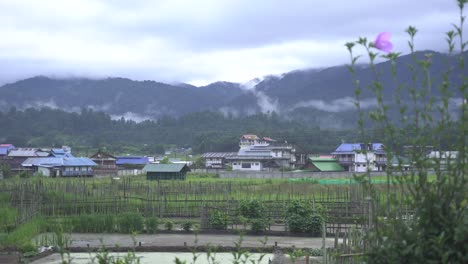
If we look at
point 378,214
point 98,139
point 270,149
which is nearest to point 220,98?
point 98,139

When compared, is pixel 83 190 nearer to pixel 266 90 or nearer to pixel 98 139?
pixel 98 139

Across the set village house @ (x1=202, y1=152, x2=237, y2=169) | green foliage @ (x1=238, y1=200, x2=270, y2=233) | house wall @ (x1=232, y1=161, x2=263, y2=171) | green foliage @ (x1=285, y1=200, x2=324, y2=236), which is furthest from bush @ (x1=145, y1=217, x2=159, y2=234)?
village house @ (x1=202, y1=152, x2=237, y2=169)

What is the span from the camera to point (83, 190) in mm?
19625

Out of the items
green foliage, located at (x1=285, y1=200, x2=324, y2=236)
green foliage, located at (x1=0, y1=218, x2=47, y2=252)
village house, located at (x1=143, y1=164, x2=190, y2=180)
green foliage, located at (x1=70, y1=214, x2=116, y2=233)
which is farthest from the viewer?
village house, located at (x1=143, y1=164, x2=190, y2=180)

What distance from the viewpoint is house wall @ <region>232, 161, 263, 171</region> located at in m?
47.8

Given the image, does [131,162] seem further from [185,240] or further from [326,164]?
[185,240]

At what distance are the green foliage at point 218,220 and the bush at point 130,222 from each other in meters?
2.06

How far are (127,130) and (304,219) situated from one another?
293ft

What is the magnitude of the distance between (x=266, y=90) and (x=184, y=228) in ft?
526

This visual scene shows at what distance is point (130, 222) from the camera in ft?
50.4

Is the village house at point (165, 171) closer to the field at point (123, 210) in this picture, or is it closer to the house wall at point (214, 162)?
the field at point (123, 210)

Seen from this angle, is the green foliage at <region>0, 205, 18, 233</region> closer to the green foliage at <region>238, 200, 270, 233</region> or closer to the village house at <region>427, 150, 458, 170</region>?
the green foliage at <region>238, 200, 270, 233</region>

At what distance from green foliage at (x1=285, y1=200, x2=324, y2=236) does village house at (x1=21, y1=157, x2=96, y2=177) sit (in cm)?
2861

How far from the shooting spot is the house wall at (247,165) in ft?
157
